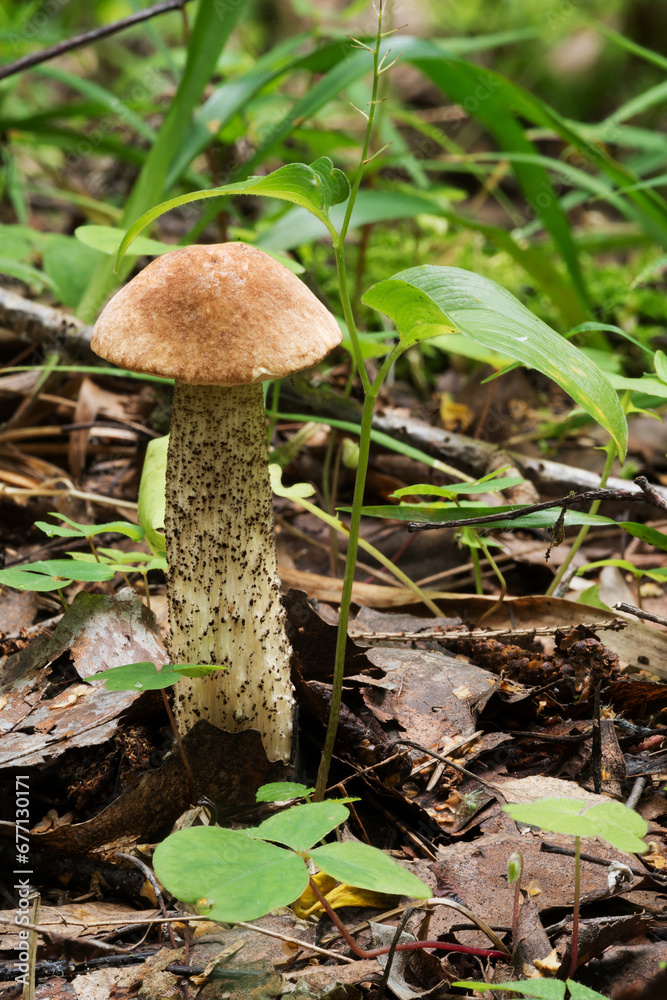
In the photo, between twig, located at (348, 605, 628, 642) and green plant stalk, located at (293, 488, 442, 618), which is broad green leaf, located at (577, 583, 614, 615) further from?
green plant stalk, located at (293, 488, 442, 618)

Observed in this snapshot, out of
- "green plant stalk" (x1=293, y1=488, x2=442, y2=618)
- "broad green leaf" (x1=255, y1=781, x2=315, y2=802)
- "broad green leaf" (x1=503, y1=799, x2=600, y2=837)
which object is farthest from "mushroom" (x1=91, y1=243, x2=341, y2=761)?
"broad green leaf" (x1=503, y1=799, x2=600, y2=837)

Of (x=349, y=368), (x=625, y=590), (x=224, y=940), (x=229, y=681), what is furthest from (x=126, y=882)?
(x=349, y=368)

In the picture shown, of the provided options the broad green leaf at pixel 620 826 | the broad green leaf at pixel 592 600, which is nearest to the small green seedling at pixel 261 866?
the broad green leaf at pixel 620 826

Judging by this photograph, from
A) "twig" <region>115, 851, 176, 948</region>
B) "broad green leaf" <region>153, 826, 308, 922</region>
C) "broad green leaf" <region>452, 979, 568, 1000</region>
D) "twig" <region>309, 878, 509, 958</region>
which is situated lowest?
"twig" <region>115, 851, 176, 948</region>

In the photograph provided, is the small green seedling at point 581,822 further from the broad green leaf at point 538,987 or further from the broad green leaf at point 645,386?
Result: the broad green leaf at point 645,386

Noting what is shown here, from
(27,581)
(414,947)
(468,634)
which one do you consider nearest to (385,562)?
(468,634)

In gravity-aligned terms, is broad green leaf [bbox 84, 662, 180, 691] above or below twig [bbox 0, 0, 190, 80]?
below
